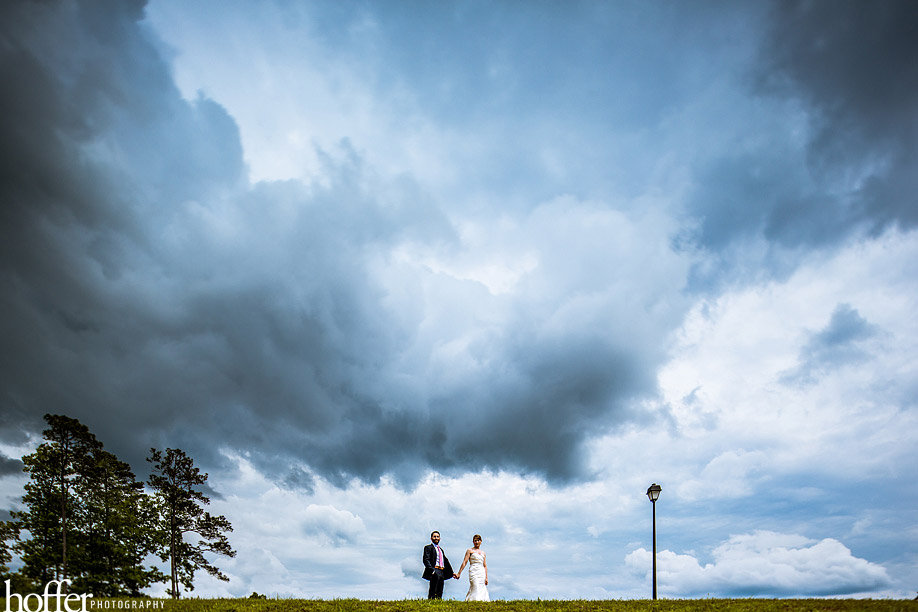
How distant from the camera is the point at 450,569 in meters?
21.1

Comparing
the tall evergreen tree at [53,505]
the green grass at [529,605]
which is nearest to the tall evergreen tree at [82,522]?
the tall evergreen tree at [53,505]

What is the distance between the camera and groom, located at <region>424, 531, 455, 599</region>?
20750mm

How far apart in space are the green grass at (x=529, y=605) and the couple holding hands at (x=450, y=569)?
1472 mm

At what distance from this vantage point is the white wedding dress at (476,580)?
20.1 metres

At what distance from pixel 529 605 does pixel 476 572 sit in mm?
3045

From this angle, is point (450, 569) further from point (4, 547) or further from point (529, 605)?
point (4, 547)

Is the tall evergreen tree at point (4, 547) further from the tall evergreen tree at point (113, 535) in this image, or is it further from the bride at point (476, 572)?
the bride at point (476, 572)

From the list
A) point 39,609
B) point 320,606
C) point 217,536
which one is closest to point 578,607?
point 320,606

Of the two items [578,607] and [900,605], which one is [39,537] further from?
[900,605]

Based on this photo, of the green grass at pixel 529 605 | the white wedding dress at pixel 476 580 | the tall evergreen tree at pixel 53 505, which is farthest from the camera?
the tall evergreen tree at pixel 53 505

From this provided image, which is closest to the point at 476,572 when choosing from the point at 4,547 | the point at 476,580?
the point at 476,580

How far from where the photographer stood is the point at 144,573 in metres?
39.8

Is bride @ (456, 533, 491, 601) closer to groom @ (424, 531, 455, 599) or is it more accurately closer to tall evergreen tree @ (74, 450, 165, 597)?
groom @ (424, 531, 455, 599)

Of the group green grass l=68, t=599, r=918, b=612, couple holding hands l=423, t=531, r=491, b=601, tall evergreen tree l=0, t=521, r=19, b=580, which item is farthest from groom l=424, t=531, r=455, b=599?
tall evergreen tree l=0, t=521, r=19, b=580
